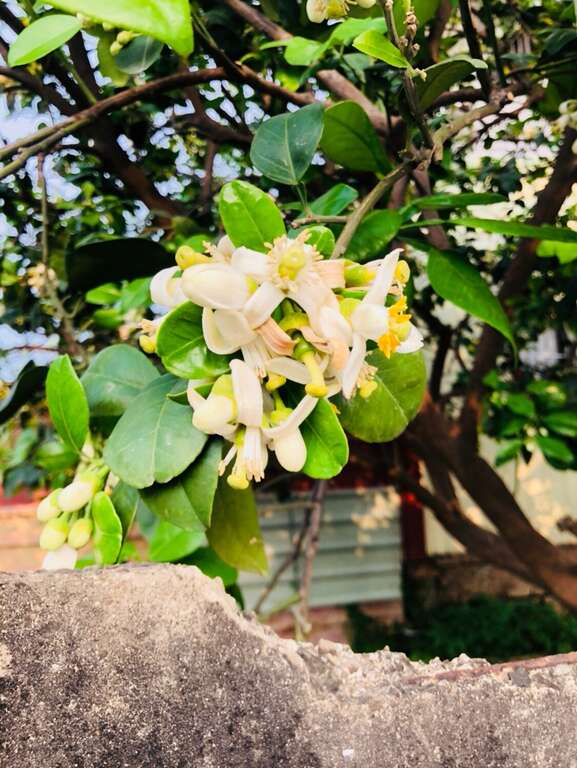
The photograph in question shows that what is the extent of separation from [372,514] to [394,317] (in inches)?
121

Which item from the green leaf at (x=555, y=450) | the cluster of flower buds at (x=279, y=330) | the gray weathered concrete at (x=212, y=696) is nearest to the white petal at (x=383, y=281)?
the cluster of flower buds at (x=279, y=330)

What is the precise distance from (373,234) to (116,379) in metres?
0.25

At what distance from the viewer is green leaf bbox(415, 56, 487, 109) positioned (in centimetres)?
55

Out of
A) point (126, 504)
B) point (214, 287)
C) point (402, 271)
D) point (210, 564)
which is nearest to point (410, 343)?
point (402, 271)

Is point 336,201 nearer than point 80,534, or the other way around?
point 80,534

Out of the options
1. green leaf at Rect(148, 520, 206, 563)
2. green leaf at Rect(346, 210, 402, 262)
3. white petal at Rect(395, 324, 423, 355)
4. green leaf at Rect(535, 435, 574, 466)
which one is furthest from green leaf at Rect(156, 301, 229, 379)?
green leaf at Rect(535, 435, 574, 466)

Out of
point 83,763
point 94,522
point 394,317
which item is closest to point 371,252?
point 394,317

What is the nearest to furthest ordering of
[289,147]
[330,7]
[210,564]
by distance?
[330,7], [289,147], [210,564]

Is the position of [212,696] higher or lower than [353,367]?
lower

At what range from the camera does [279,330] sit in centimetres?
42

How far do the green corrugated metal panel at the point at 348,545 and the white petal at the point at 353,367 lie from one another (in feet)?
9.23

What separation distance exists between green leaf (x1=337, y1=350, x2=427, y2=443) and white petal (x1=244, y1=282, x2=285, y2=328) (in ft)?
0.47

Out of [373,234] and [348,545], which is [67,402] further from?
[348,545]

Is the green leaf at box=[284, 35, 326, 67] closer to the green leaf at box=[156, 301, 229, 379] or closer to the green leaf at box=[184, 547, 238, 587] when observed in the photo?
the green leaf at box=[156, 301, 229, 379]
